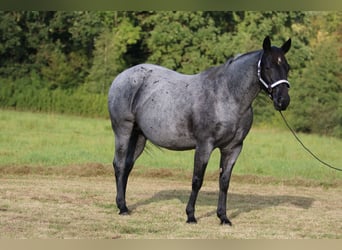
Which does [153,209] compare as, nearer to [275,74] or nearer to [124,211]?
[124,211]

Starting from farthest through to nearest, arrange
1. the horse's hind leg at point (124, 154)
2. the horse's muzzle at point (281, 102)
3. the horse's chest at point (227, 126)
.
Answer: the horse's hind leg at point (124, 154) → the horse's chest at point (227, 126) → the horse's muzzle at point (281, 102)

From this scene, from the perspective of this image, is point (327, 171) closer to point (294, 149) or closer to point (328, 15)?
point (294, 149)

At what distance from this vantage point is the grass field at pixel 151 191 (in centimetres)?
618

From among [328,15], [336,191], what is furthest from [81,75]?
[336,191]

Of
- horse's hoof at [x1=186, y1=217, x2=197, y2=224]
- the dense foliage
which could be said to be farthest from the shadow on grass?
the dense foliage

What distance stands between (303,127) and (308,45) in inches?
267

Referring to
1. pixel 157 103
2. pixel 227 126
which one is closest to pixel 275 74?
pixel 227 126

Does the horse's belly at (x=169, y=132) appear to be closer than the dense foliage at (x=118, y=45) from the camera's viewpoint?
Yes

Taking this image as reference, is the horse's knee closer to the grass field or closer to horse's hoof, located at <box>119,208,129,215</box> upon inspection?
the grass field

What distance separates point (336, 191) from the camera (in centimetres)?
1051

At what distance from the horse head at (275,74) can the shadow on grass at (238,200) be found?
6.60ft

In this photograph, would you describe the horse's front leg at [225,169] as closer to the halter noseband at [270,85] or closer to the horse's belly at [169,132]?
the horse's belly at [169,132]

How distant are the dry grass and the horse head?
4.52 feet

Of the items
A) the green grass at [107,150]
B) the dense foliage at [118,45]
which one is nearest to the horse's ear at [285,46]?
the green grass at [107,150]
